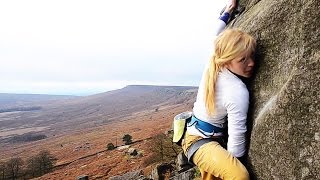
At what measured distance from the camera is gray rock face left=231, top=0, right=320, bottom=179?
5.52 meters

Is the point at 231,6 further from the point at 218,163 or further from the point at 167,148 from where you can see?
the point at 167,148

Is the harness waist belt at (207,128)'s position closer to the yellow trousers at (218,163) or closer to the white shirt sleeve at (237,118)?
the yellow trousers at (218,163)

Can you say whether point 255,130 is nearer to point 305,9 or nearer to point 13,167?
point 305,9

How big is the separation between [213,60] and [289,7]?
1558 mm

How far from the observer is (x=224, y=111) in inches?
238

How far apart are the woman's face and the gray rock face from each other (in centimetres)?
29

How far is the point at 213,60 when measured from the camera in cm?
627

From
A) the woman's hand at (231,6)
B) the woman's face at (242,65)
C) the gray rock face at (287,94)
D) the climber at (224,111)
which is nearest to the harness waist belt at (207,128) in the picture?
the climber at (224,111)

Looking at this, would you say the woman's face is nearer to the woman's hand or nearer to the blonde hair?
the blonde hair

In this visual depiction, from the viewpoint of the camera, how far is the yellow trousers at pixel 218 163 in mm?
5859

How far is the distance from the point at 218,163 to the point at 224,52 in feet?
5.87

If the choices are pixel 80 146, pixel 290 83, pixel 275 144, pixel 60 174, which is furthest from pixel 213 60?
pixel 80 146

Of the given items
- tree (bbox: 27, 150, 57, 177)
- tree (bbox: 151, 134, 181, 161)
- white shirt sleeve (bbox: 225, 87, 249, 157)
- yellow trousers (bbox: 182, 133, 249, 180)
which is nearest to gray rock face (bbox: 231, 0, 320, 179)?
white shirt sleeve (bbox: 225, 87, 249, 157)

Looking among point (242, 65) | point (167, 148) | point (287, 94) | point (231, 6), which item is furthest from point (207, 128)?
point (167, 148)
